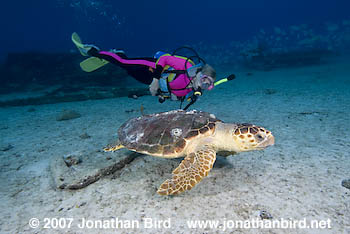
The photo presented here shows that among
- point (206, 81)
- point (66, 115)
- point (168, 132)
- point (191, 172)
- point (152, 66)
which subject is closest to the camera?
point (191, 172)

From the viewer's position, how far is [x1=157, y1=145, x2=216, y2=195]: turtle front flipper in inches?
74.5

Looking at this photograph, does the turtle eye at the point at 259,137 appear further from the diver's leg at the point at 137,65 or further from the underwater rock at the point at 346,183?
the diver's leg at the point at 137,65

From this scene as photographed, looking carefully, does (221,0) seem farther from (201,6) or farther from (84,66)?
(84,66)

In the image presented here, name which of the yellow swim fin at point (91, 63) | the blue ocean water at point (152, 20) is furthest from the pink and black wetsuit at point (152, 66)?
the blue ocean water at point (152, 20)

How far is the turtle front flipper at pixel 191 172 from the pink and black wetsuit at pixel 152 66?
1.53 metres

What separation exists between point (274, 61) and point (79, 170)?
67.0 ft

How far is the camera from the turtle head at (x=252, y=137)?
2123 mm

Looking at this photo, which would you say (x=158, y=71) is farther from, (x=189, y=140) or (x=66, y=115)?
(x=66, y=115)

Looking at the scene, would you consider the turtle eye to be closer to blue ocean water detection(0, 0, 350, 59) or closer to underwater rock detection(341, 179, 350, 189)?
underwater rock detection(341, 179, 350, 189)

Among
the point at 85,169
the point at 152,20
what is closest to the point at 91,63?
the point at 85,169

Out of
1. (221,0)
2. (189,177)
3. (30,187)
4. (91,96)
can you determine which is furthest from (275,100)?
(221,0)

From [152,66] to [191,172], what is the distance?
8.76ft

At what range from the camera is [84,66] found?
5152mm

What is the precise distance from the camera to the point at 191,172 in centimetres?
200
